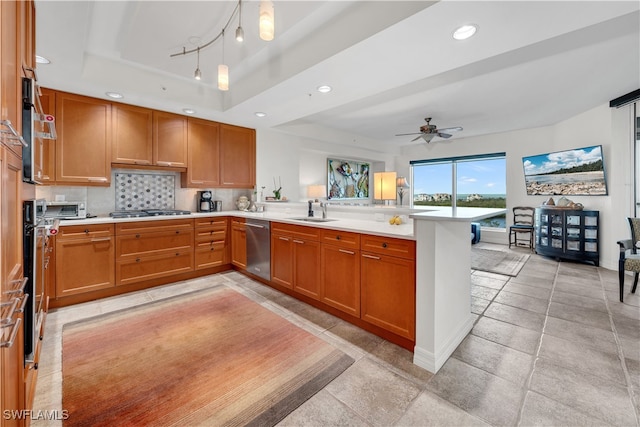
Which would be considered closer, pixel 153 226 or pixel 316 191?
pixel 153 226

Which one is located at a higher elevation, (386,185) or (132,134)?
(132,134)

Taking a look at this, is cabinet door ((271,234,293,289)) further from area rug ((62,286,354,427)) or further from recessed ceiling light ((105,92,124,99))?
recessed ceiling light ((105,92,124,99))

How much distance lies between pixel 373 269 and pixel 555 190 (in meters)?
5.32

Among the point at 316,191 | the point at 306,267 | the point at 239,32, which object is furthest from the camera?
the point at 316,191

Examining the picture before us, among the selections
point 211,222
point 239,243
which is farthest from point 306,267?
point 211,222

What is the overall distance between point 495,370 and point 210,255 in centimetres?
365

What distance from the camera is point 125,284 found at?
3408 millimetres

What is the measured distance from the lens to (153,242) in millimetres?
3588

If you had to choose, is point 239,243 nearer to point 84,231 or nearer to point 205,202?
point 205,202

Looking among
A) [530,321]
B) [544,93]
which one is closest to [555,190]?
[544,93]

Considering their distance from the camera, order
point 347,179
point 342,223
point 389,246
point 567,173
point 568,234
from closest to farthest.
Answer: point 389,246, point 342,223, point 568,234, point 567,173, point 347,179

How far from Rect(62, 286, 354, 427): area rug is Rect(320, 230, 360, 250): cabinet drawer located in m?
0.85

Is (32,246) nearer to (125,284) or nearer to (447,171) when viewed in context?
(125,284)

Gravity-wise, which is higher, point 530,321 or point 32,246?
point 32,246
